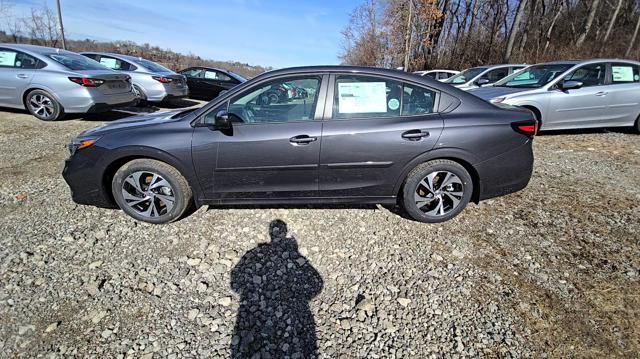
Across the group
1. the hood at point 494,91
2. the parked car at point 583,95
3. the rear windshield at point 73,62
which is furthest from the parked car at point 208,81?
the parked car at point 583,95

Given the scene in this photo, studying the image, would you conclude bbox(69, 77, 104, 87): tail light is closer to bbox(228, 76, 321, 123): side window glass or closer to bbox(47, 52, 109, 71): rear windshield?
bbox(47, 52, 109, 71): rear windshield

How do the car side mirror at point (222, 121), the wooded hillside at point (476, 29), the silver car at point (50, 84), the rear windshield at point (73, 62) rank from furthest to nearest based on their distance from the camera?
the wooded hillside at point (476, 29)
the rear windshield at point (73, 62)
the silver car at point (50, 84)
the car side mirror at point (222, 121)

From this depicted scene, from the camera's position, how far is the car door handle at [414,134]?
2910 mm

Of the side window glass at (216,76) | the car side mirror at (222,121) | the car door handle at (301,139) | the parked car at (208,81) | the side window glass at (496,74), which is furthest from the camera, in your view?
the side window glass at (216,76)

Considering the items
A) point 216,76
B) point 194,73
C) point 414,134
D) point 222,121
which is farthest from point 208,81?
point 414,134

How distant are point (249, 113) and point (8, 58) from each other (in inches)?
278

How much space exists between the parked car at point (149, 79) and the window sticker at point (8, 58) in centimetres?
240

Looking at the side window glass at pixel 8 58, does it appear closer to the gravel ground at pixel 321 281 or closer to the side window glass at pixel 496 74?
the gravel ground at pixel 321 281

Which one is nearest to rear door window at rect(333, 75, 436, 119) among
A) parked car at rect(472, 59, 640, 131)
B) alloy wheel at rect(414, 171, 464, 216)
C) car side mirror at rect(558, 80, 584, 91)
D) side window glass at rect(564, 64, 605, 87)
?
alloy wheel at rect(414, 171, 464, 216)

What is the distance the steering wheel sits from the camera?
2.99m

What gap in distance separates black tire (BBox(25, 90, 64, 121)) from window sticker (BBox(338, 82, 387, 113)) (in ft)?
21.6

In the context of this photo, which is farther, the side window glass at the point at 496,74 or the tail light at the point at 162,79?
the side window glass at the point at 496,74

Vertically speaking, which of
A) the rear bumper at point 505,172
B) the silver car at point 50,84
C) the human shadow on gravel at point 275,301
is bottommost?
the human shadow on gravel at point 275,301

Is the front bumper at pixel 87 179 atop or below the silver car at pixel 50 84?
below
